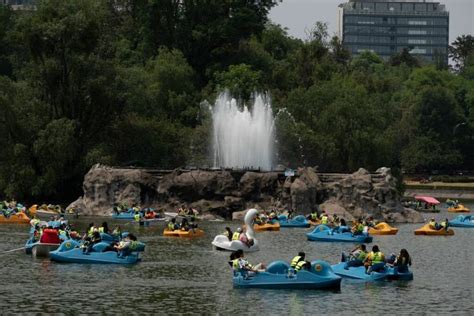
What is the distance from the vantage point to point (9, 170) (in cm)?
10275

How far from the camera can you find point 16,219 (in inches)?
3401

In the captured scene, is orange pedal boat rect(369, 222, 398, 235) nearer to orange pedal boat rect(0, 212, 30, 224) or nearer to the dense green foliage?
orange pedal boat rect(0, 212, 30, 224)

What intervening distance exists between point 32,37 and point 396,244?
44402 millimetres

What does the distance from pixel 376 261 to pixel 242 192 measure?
42082 mm

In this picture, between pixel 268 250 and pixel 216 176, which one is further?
pixel 216 176

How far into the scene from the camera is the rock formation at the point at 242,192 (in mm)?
93500

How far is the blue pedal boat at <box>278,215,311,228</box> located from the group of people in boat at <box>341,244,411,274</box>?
31.2 meters

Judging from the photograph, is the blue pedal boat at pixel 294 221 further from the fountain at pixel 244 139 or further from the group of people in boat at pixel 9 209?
the group of people in boat at pixel 9 209

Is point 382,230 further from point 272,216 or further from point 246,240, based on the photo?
point 246,240

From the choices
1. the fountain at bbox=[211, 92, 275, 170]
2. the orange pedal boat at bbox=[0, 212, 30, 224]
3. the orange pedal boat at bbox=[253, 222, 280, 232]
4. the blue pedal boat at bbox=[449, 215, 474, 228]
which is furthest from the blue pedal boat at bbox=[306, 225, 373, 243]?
the fountain at bbox=[211, 92, 275, 170]

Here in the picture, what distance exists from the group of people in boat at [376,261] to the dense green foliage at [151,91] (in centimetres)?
5106

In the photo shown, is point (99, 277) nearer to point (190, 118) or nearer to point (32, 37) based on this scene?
point (32, 37)

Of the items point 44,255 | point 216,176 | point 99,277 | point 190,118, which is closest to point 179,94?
point 190,118

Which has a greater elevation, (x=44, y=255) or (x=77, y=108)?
(x=77, y=108)
